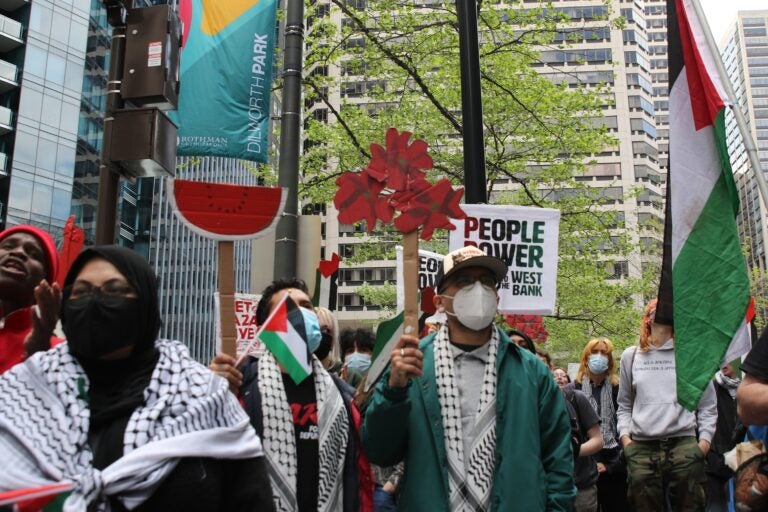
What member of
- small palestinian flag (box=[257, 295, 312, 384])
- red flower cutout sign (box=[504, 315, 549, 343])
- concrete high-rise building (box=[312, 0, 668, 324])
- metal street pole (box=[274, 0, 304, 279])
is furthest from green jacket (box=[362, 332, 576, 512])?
concrete high-rise building (box=[312, 0, 668, 324])

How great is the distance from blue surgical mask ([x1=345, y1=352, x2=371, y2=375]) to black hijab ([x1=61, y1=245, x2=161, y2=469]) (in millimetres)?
4053

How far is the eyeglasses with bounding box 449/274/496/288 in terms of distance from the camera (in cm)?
379

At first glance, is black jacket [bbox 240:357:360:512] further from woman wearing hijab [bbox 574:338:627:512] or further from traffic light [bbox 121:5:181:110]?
woman wearing hijab [bbox 574:338:627:512]

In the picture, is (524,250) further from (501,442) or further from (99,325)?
(99,325)

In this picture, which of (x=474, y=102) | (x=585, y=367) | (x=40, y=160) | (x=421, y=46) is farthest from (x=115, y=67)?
(x=40, y=160)

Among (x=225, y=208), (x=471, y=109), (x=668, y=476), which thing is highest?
(x=471, y=109)

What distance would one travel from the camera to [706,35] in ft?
14.8

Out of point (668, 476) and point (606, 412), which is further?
point (606, 412)

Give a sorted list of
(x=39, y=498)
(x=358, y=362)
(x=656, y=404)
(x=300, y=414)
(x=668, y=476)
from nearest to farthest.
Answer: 1. (x=39, y=498)
2. (x=300, y=414)
3. (x=668, y=476)
4. (x=656, y=404)
5. (x=358, y=362)

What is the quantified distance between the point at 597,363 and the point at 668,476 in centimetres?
167

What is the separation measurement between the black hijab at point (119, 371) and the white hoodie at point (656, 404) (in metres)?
4.87

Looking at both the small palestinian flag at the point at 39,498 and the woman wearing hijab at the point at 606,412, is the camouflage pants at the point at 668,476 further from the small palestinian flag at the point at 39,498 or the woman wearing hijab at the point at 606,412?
the small palestinian flag at the point at 39,498

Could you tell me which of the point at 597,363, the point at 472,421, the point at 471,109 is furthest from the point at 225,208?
the point at 597,363

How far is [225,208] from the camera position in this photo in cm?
338
